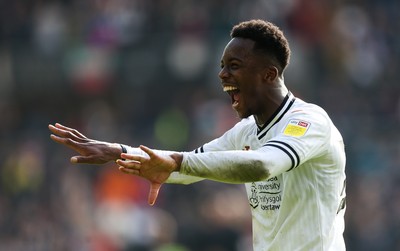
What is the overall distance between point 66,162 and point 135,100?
1.92 metres

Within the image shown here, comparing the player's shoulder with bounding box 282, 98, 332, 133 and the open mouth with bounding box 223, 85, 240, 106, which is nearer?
the player's shoulder with bounding box 282, 98, 332, 133

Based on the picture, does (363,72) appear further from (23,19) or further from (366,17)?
(23,19)

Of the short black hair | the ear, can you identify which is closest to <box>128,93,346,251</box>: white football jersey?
the ear

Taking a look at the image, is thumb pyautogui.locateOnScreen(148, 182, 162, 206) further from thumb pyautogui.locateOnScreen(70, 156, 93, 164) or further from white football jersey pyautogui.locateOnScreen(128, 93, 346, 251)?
thumb pyautogui.locateOnScreen(70, 156, 93, 164)

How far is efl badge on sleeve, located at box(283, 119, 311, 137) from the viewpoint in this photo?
617 cm

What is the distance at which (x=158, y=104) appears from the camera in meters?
18.3

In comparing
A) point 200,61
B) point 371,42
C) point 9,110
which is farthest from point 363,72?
point 9,110

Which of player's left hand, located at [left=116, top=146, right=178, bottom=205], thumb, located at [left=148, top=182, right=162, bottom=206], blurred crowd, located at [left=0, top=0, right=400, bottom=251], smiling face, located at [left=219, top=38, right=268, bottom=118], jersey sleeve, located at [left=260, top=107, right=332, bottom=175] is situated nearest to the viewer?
player's left hand, located at [left=116, top=146, right=178, bottom=205]

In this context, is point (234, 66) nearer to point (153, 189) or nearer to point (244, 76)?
point (244, 76)

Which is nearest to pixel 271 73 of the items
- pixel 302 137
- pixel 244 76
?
pixel 244 76

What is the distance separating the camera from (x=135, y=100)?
18750mm

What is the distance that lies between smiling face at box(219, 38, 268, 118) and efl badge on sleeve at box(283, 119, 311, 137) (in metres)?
0.43

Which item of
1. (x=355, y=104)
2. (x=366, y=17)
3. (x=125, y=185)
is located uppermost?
(x=366, y=17)

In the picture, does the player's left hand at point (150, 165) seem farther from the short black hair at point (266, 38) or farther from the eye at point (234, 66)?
the short black hair at point (266, 38)
